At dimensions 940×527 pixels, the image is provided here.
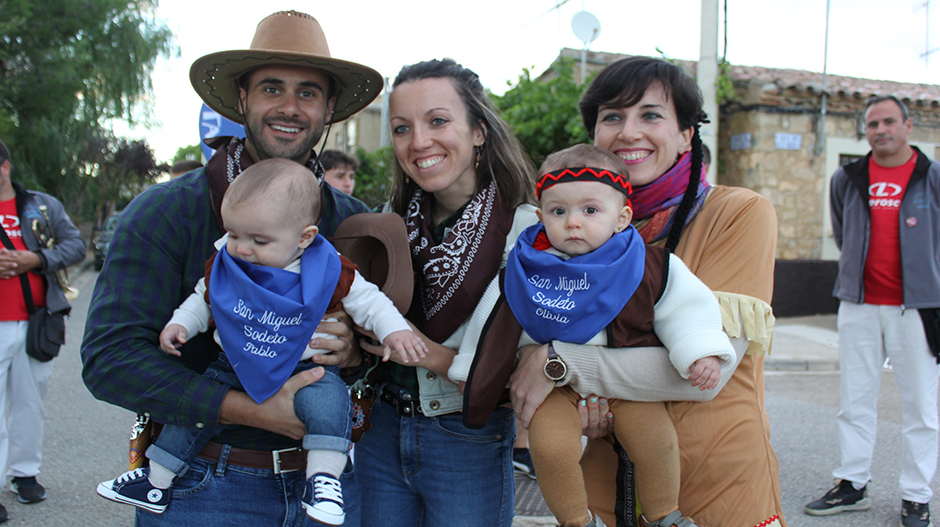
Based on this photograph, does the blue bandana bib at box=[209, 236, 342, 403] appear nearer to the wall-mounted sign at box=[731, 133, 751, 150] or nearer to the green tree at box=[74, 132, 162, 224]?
the wall-mounted sign at box=[731, 133, 751, 150]

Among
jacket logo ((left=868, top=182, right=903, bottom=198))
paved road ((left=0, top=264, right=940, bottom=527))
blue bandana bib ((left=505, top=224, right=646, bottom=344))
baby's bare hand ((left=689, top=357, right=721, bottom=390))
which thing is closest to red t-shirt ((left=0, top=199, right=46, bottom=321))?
paved road ((left=0, top=264, right=940, bottom=527))

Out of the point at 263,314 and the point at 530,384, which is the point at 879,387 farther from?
the point at 263,314

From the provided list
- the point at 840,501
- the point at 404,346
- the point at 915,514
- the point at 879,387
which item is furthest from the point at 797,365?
the point at 404,346

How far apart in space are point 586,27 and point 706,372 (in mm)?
9203

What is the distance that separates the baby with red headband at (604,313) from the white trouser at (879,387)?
3227 millimetres

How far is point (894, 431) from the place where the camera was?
5816 mm

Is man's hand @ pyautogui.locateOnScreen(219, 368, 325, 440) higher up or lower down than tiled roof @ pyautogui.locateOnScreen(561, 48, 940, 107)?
lower down

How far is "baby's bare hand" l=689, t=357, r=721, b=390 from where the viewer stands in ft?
5.55

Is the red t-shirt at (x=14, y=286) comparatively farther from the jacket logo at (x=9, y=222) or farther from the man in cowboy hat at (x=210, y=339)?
the man in cowboy hat at (x=210, y=339)

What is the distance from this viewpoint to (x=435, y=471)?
2.20m

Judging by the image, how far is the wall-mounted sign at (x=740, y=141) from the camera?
36.4 feet

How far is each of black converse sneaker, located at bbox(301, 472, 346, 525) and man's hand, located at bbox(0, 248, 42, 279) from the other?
355cm

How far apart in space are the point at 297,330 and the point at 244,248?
291mm

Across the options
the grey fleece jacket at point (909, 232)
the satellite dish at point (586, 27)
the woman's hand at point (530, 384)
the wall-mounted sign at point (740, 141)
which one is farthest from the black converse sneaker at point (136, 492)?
the wall-mounted sign at point (740, 141)
